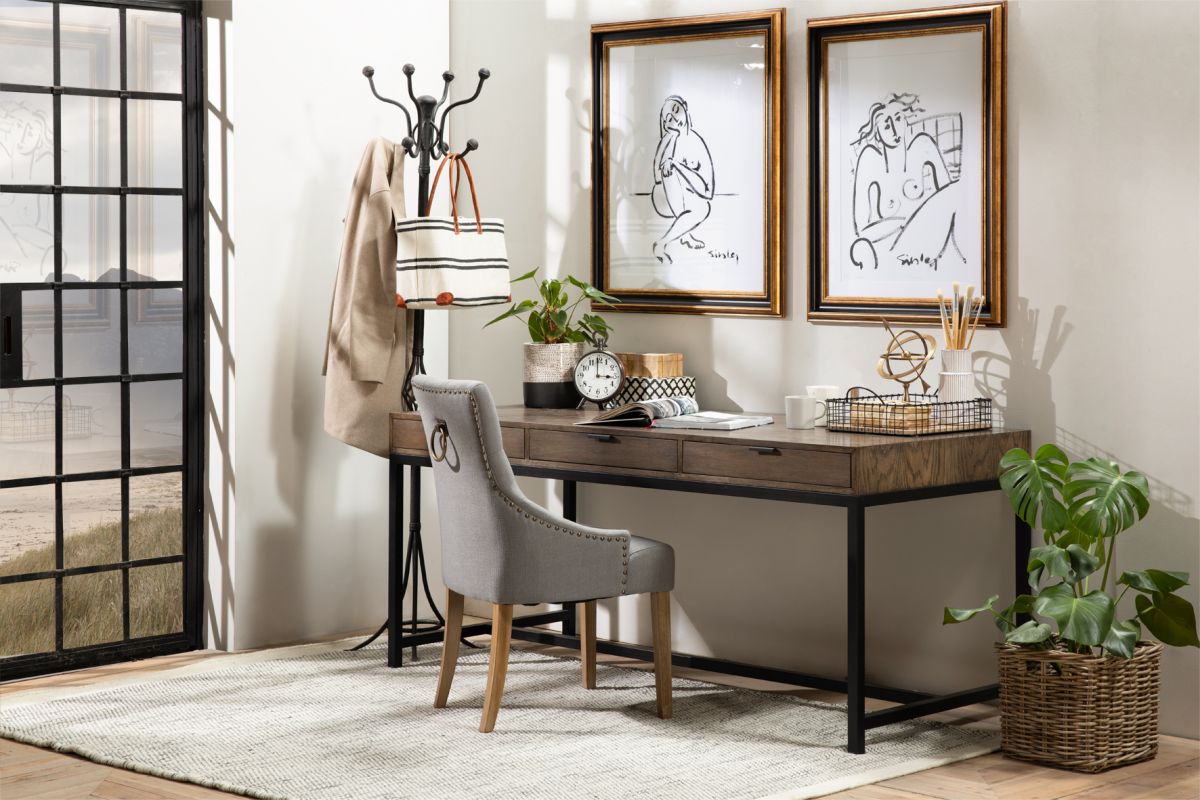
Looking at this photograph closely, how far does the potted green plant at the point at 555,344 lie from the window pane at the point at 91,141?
121 cm

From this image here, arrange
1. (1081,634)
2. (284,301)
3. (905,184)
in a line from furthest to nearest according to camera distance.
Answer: (284,301) → (905,184) → (1081,634)

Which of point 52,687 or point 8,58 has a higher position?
point 8,58

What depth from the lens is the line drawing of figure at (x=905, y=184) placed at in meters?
4.29

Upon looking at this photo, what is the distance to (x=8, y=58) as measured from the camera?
4.50 meters

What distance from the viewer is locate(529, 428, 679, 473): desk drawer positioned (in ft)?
13.6

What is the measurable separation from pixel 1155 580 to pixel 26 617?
3064 millimetres

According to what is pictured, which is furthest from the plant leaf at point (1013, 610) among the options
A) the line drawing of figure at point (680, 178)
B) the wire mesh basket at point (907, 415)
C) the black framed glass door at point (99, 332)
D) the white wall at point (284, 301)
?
the black framed glass door at point (99, 332)

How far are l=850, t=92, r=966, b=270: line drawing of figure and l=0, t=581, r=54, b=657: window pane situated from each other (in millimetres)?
2504

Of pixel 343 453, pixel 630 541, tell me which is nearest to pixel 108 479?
pixel 343 453

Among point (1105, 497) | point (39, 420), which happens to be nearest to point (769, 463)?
point (1105, 497)

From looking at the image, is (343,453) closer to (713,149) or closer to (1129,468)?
(713,149)

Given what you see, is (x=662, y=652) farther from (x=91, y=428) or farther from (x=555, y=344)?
(x=91, y=428)

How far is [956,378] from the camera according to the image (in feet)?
13.5

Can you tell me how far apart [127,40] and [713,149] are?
1.76 metres
